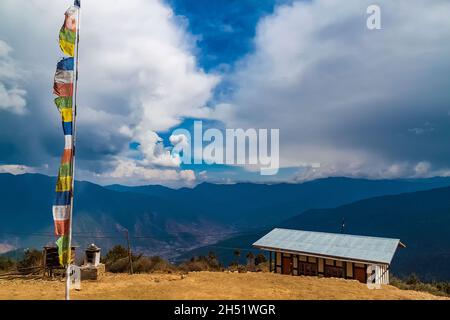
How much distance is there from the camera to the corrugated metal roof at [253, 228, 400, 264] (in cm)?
Answer: 2131

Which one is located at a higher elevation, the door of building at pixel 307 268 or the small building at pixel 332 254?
the small building at pixel 332 254

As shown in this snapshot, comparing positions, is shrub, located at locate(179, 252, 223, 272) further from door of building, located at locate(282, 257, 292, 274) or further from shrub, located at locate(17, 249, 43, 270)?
shrub, located at locate(17, 249, 43, 270)

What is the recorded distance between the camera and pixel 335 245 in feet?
77.6

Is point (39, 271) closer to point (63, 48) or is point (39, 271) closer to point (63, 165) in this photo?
point (63, 165)

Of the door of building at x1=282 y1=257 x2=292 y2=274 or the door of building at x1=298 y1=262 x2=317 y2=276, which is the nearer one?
the door of building at x1=298 y1=262 x2=317 y2=276

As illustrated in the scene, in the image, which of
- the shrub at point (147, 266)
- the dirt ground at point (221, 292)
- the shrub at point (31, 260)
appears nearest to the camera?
the dirt ground at point (221, 292)

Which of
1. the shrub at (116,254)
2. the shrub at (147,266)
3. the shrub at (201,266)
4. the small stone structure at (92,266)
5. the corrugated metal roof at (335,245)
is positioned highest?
the corrugated metal roof at (335,245)

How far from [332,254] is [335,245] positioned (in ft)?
5.22

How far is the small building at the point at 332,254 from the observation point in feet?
70.1

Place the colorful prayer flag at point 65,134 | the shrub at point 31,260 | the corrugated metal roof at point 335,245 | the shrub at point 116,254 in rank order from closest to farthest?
the colorful prayer flag at point 65,134
the corrugated metal roof at point 335,245
the shrub at point 31,260
the shrub at point 116,254

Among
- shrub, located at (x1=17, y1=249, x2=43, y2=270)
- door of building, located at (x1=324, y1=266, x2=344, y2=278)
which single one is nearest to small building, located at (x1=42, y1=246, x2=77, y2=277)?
shrub, located at (x1=17, y1=249, x2=43, y2=270)

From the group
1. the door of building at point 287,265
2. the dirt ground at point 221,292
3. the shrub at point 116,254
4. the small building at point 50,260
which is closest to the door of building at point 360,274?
the dirt ground at point 221,292

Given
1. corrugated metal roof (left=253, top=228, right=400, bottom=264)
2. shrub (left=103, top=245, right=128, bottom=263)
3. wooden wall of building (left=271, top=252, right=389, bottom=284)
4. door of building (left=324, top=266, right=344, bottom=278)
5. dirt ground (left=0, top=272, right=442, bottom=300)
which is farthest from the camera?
shrub (left=103, top=245, right=128, bottom=263)

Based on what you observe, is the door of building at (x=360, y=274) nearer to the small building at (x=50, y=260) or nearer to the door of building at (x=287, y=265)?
the door of building at (x=287, y=265)
